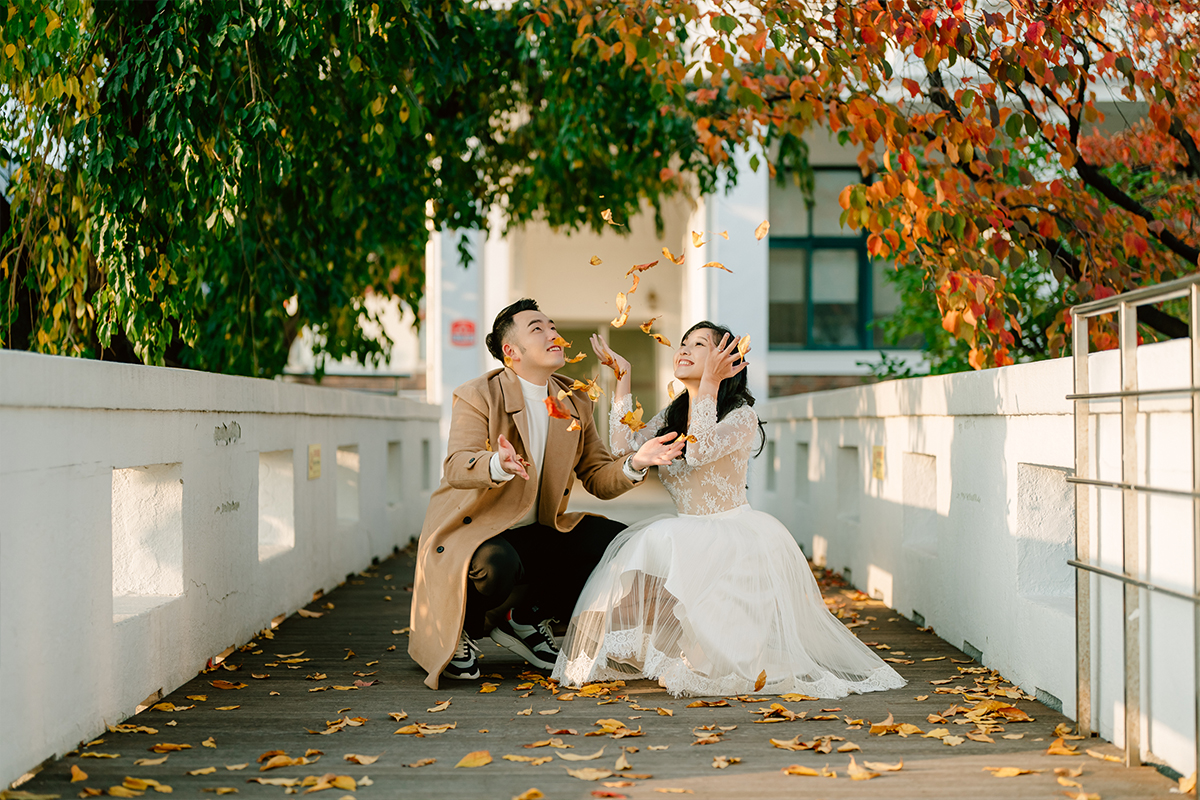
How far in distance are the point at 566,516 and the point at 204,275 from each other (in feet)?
10.8

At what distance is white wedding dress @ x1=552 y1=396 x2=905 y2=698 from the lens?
447 centimetres

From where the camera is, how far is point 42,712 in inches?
135

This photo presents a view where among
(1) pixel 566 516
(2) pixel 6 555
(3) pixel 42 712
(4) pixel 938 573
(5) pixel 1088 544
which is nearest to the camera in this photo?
(2) pixel 6 555

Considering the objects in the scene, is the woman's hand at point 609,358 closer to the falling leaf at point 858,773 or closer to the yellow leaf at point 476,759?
the yellow leaf at point 476,759

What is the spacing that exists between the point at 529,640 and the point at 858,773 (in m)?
1.98

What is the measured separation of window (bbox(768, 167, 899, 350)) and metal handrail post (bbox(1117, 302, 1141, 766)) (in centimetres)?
1247

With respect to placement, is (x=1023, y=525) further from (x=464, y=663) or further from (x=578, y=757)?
(x=464, y=663)

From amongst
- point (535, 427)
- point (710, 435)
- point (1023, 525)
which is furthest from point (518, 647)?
point (1023, 525)

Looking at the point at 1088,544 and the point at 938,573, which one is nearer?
the point at 1088,544

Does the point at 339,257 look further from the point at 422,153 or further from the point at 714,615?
the point at 714,615

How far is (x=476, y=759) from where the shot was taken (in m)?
3.55

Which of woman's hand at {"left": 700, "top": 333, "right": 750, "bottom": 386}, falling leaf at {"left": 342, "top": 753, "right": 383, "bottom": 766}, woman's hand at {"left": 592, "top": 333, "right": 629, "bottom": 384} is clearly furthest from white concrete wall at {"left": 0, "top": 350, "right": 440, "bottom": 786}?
woman's hand at {"left": 700, "top": 333, "right": 750, "bottom": 386}

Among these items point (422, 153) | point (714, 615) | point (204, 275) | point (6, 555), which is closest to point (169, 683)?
point (6, 555)

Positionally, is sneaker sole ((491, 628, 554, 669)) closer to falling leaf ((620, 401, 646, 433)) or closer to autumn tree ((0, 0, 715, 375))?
falling leaf ((620, 401, 646, 433))
